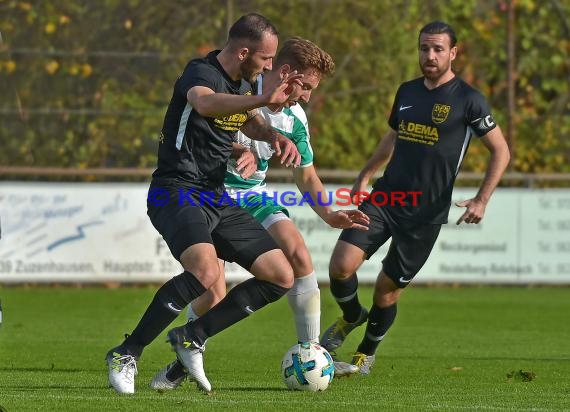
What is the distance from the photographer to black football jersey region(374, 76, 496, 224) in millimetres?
9234

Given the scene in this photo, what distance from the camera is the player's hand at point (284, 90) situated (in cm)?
667

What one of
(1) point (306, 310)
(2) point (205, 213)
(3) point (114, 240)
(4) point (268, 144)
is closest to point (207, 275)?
(2) point (205, 213)

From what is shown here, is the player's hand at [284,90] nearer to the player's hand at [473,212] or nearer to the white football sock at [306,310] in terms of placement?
the white football sock at [306,310]

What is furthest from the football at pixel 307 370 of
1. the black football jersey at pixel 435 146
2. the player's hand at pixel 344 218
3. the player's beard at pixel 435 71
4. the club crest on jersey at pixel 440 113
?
the player's beard at pixel 435 71

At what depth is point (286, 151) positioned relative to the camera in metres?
7.30

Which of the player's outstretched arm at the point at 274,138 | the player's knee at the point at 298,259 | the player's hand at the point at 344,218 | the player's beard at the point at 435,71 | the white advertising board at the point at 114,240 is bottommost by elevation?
the white advertising board at the point at 114,240

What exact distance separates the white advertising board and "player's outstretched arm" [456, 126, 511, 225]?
826cm

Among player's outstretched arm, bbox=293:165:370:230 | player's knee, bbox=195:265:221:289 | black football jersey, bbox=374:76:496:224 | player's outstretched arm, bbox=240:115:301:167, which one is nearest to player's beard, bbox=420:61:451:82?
black football jersey, bbox=374:76:496:224

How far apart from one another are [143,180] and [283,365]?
10822mm

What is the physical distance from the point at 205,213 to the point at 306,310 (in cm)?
130

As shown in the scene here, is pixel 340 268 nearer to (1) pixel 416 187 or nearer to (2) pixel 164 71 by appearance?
(1) pixel 416 187

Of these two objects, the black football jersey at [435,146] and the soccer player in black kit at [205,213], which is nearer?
the soccer player in black kit at [205,213]

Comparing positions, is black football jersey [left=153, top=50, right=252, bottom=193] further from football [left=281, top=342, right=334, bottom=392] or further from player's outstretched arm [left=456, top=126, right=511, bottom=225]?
player's outstretched arm [left=456, top=126, right=511, bottom=225]

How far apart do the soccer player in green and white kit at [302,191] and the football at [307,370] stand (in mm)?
637
